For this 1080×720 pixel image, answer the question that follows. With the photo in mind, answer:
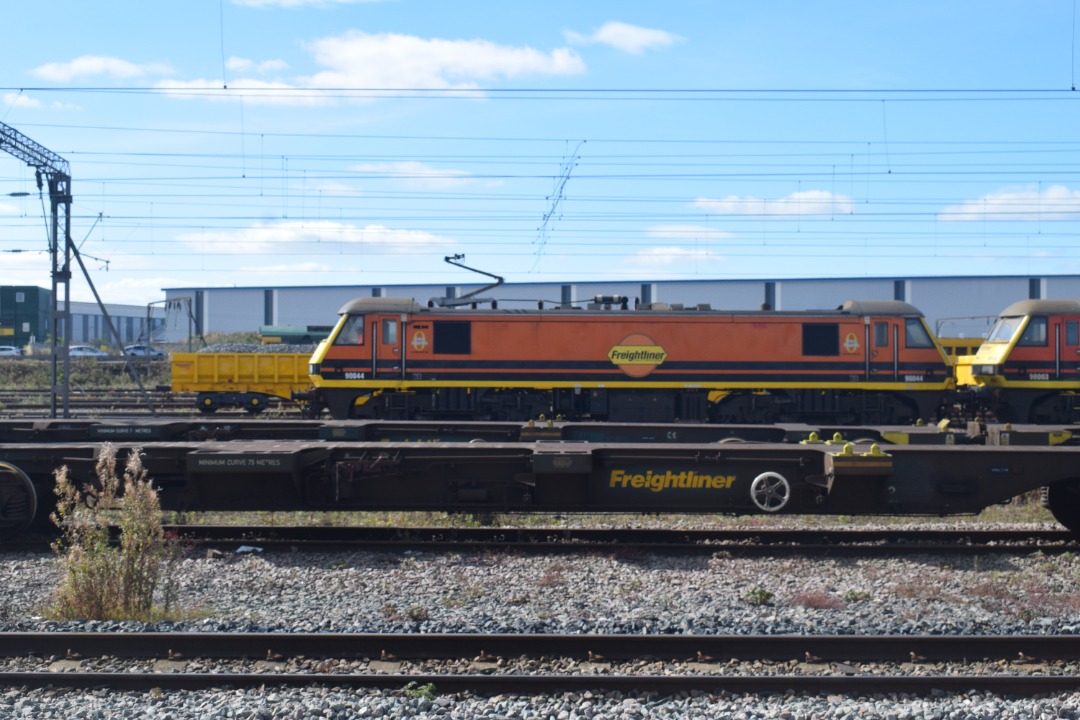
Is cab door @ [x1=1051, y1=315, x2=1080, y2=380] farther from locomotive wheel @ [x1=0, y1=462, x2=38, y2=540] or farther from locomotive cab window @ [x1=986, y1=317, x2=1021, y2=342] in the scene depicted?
locomotive wheel @ [x1=0, y1=462, x2=38, y2=540]

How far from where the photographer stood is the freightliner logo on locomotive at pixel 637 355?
19.7 m

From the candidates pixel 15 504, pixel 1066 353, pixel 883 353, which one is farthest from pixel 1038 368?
pixel 15 504

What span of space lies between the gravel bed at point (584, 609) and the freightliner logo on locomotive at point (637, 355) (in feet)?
36.2

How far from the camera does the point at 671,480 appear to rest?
8844mm

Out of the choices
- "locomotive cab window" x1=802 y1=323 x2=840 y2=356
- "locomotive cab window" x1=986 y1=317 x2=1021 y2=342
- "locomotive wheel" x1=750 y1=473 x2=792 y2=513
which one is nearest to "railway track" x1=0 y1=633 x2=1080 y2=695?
"locomotive wheel" x1=750 y1=473 x2=792 y2=513

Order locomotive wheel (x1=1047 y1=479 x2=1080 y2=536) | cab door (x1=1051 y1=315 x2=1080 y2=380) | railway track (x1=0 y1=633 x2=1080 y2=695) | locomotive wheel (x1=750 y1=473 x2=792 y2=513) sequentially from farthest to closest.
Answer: cab door (x1=1051 y1=315 x2=1080 y2=380) < locomotive wheel (x1=1047 y1=479 x2=1080 y2=536) < locomotive wheel (x1=750 y1=473 x2=792 y2=513) < railway track (x1=0 y1=633 x2=1080 y2=695)

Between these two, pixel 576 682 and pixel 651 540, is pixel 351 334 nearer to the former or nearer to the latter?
pixel 651 540

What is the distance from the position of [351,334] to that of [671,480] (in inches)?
484

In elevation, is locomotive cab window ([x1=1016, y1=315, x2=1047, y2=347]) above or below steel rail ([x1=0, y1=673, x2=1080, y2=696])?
above

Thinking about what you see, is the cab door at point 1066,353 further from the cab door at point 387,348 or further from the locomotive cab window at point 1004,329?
the cab door at point 387,348

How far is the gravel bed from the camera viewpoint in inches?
205

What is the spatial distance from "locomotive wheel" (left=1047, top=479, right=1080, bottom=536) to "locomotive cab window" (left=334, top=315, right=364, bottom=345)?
14090 mm

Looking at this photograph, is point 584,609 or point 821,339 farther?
point 821,339

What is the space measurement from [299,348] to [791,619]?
31.8 meters
